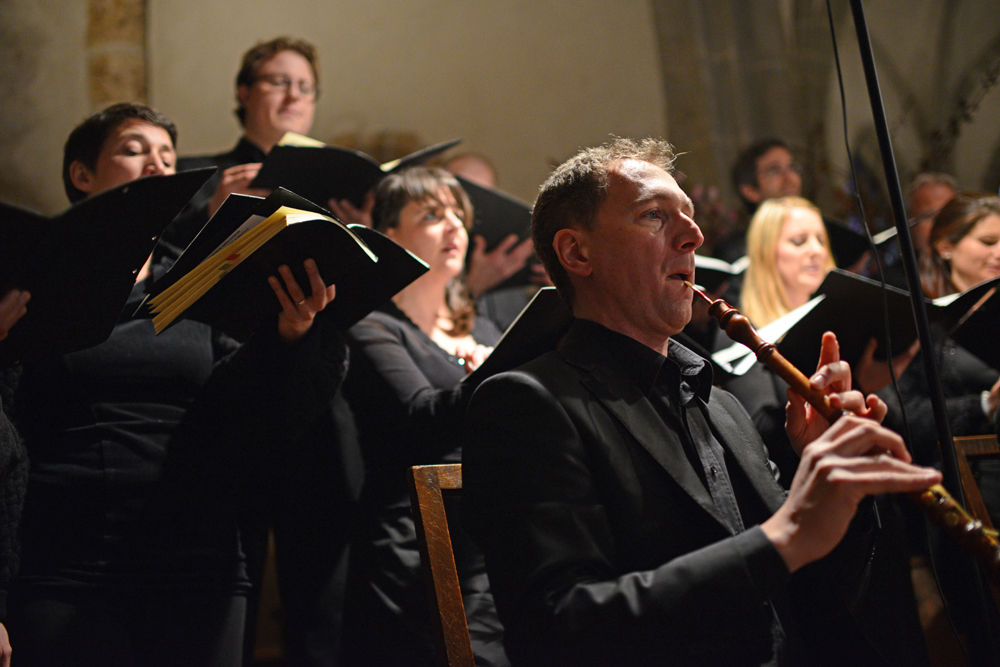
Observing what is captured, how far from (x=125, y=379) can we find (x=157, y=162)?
565 mm

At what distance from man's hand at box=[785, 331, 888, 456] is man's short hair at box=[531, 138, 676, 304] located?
466 millimetres

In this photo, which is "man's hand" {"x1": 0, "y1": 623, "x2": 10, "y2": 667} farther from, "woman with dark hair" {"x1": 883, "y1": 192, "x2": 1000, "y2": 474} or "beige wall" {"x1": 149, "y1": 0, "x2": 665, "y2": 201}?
"beige wall" {"x1": 149, "y1": 0, "x2": 665, "y2": 201}

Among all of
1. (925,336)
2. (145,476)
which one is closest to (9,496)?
(145,476)

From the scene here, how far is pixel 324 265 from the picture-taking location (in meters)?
1.71

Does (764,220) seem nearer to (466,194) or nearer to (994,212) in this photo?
(994,212)

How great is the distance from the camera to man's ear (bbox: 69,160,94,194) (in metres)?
2.08

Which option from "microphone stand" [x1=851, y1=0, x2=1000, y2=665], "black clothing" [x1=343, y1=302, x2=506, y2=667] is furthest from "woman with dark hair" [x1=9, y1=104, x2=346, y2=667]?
"microphone stand" [x1=851, y1=0, x2=1000, y2=665]

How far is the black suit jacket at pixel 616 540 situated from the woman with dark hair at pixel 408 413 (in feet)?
1.42

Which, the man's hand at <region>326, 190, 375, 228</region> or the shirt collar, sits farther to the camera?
the man's hand at <region>326, 190, 375, 228</region>

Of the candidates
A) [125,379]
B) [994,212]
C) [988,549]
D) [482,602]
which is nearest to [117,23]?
[125,379]

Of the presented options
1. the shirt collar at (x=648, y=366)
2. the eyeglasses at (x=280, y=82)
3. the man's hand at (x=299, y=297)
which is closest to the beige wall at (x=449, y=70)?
the eyeglasses at (x=280, y=82)

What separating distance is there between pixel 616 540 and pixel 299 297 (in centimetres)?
83

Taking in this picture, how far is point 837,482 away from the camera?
1099mm

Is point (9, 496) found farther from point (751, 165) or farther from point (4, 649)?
point (751, 165)
